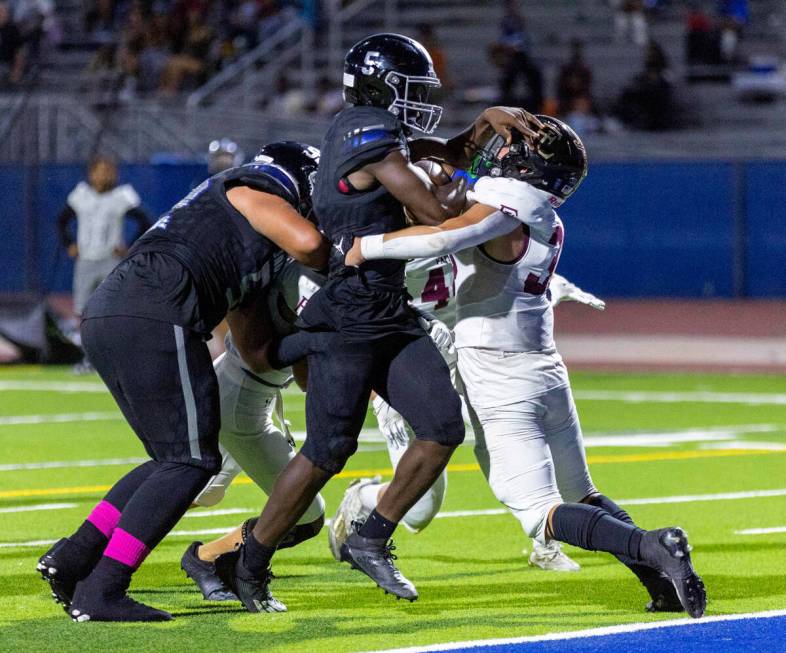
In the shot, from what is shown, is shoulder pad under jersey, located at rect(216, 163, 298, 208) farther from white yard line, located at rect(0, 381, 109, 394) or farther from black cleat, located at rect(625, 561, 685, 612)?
white yard line, located at rect(0, 381, 109, 394)

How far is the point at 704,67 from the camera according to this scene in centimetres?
2391

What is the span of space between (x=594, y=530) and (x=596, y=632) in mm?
361

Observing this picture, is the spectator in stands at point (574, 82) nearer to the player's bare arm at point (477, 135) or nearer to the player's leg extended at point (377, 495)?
the player's leg extended at point (377, 495)

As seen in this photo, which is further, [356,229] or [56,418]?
[56,418]

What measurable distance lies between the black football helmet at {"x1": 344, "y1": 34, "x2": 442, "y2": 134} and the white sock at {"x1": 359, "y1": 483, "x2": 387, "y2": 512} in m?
1.71

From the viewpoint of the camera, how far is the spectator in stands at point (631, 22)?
2480 centimetres

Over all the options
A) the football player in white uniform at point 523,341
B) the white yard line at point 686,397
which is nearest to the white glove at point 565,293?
the football player in white uniform at point 523,341

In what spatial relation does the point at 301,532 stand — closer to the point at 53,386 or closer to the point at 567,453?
the point at 567,453

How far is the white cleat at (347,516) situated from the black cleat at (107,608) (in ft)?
4.47

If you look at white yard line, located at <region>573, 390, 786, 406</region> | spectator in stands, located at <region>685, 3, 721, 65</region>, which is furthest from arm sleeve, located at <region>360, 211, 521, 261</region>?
spectator in stands, located at <region>685, 3, 721, 65</region>

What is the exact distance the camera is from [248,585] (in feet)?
20.1

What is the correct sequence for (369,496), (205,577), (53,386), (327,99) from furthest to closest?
(327,99) → (53,386) → (369,496) → (205,577)

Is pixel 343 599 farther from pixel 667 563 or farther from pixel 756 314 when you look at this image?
pixel 756 314

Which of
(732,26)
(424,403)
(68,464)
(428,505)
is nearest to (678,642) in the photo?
(424,403)
